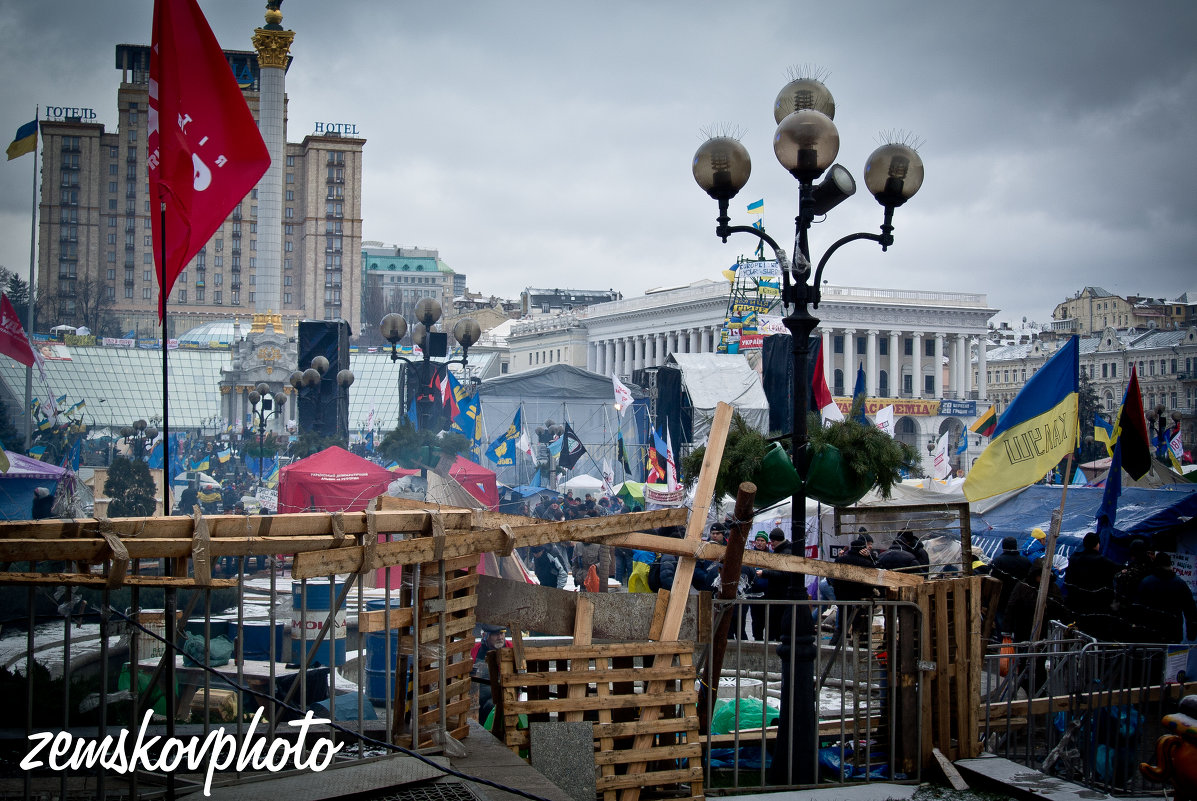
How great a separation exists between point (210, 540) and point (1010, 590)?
27.0 feet

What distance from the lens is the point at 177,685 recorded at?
6.52 meters

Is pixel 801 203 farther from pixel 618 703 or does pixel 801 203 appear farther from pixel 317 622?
pixel 317 622

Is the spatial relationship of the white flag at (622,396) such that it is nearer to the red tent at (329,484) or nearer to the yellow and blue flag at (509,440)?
the yellow and blue flag at (509,440)

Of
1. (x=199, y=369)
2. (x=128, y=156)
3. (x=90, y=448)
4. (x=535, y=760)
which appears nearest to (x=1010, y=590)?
(x=535, y=760)

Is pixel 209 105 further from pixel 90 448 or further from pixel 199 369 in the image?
pixel 199 369

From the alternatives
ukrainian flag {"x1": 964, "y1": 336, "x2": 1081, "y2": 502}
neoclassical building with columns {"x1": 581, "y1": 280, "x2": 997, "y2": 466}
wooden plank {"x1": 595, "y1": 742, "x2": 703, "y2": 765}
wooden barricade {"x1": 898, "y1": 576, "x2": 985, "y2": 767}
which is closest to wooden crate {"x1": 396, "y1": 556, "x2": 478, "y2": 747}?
wooden plank {"x1": 595, "y1": 742, "x2": 703, "y2": 765}

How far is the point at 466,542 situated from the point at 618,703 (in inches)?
45.2

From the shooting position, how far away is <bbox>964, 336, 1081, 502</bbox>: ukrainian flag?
8352 millimetres

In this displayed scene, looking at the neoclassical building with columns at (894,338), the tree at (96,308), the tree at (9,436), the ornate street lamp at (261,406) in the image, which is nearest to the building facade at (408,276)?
the tree at (96,308)

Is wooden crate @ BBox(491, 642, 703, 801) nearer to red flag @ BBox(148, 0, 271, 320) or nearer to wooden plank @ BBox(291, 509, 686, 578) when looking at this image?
wooden plank @ BBox(291, 509, 686, 578)

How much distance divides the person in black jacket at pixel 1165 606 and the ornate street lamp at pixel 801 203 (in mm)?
3524

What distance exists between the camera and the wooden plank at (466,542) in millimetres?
4324

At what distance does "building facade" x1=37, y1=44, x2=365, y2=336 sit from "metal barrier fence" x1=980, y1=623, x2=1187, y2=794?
5185 inches

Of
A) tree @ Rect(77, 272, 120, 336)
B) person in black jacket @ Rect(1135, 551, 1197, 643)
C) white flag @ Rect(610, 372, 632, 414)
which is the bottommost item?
person in black jacket @ Rect(1135, 551, 1197, 643)
